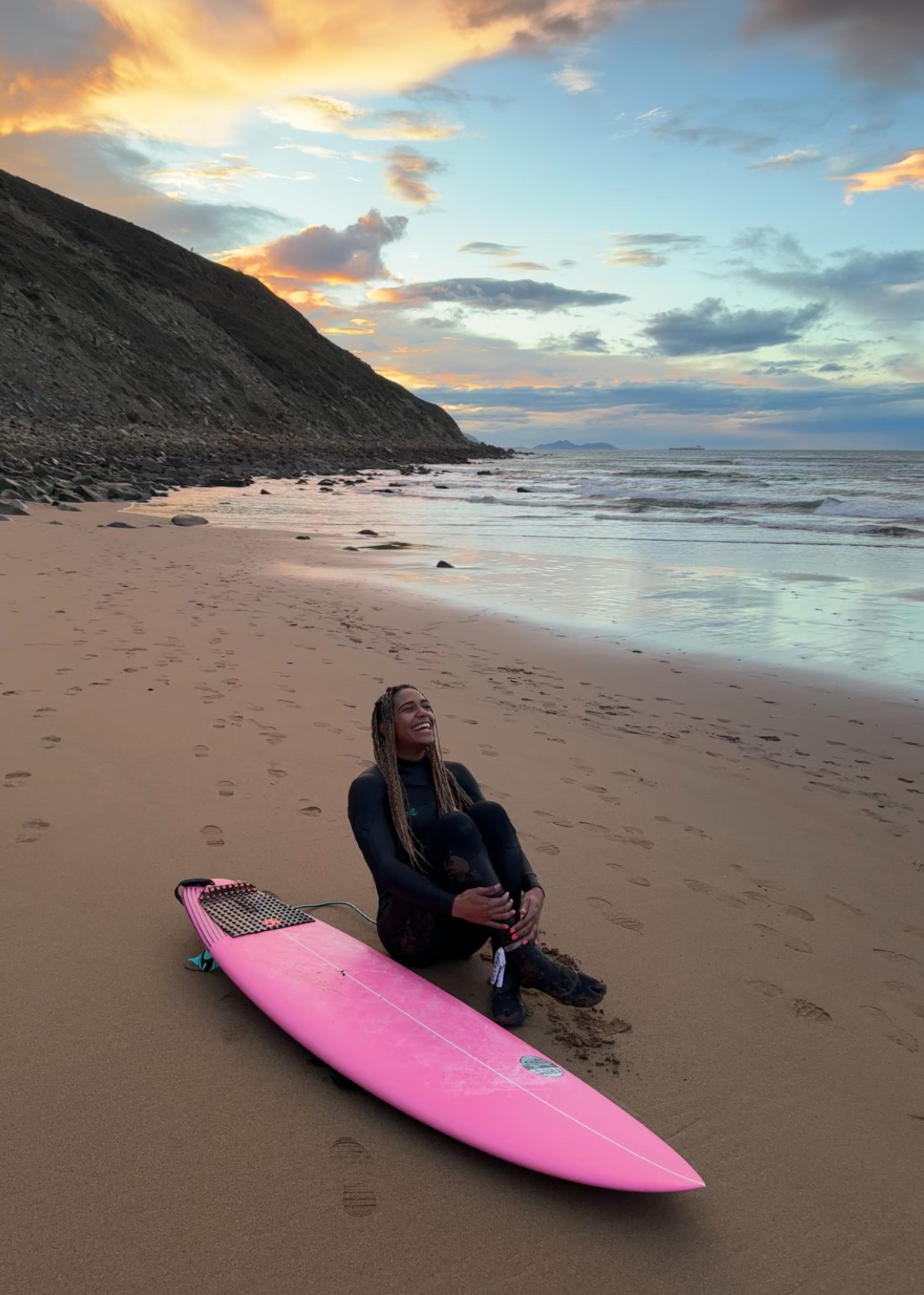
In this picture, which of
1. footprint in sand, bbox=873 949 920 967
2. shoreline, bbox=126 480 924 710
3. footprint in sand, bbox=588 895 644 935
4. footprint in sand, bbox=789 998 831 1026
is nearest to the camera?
footprint in sand, bbox=789 998 831 1026

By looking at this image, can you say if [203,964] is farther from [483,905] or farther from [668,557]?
[668,557]

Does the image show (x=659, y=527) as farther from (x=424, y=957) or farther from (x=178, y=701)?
(x=424, y=957)

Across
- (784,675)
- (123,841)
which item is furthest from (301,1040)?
(784,675)

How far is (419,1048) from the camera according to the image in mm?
2867

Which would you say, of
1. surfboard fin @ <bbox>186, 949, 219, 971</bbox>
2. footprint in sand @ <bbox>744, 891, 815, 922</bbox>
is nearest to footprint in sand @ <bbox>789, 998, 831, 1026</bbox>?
footprint in sand @ <bbox>744, 891, 815, 922</bbox>

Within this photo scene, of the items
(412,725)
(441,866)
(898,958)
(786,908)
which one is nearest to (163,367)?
(412,725)

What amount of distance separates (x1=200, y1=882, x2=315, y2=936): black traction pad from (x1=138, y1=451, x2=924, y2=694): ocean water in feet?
20.9

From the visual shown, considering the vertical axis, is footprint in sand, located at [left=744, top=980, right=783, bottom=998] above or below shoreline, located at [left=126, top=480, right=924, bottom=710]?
below

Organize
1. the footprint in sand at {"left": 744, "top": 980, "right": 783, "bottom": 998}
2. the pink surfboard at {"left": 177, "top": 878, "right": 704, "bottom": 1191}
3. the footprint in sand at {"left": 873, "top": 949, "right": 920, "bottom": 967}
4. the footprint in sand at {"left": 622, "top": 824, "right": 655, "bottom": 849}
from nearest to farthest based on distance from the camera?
the pink surfboard at {"left": 177, "top": 878, "right": 704, "bottom": 1191}, the footprint in sand at {"left": 744, "top": 980, "right": 783, "bottom": 998}, the footprint in sand at {"left": 873, "top": 949, "right": 920, "bottom": 967}, the footprint in sand at {"left": 622, "top": 824, "right": 655, "bottom": 849}

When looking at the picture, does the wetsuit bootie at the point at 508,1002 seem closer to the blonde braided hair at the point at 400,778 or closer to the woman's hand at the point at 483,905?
the woman's hand at the point at 483,905

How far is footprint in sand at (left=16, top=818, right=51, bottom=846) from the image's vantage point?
13.3ft

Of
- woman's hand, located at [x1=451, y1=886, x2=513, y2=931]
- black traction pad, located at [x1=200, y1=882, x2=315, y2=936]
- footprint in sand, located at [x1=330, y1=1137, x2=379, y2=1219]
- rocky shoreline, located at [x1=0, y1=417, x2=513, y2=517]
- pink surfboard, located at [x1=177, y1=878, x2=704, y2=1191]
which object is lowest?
footprint in sand, located at [x1=330, y1=1137, x2=379, y2=1219]

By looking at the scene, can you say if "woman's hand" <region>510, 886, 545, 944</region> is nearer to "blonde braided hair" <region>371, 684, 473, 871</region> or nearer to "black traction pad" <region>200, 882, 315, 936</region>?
"blonde braided hair" <region>371, 684, 473, 871</region>

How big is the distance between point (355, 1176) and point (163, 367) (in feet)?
210
